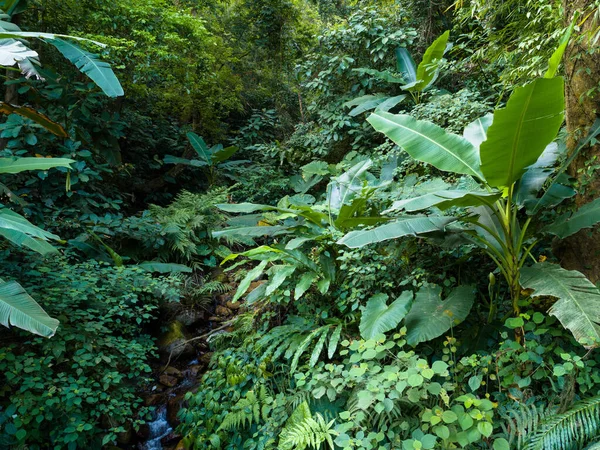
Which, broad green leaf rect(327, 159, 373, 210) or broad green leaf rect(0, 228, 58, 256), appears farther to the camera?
broad green leaf rect(327, 159, 373, 210)

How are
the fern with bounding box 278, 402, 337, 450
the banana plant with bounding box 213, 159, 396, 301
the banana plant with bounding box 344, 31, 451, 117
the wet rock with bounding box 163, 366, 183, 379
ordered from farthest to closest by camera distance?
the banana plant with bounding box 344, 31, 451, 117 → the wet rock with bounding box 163, 366, 183, 379 → the banana plant with bounding box 213, 159, 396, 301 → the fern with bounding box 278, 402, 337, 450

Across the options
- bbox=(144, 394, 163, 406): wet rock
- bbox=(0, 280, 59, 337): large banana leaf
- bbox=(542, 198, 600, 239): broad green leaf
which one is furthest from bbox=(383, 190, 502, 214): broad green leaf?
bbox=(144, 394, 163, 406): wet rock

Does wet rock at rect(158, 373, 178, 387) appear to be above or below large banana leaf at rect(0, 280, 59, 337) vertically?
below

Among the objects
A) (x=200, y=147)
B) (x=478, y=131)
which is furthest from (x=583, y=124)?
(x=200, y=147)

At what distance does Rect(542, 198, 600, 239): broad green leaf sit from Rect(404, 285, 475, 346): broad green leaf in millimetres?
741

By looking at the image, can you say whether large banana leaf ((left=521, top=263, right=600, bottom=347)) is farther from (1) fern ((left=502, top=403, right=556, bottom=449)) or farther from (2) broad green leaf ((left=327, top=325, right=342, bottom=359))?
(2) broad green leaf ((left=327, top=325, right=342, bottom=359))

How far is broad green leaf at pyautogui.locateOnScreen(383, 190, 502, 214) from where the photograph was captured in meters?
2.39

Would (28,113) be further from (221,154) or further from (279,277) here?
(221,154)

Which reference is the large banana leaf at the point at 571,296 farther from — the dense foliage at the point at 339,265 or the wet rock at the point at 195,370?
the wet rock at the point at 195,370

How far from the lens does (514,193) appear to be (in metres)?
2.65

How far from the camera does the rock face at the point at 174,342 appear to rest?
4.66 meters

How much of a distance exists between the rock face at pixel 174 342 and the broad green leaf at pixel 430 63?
533 cm

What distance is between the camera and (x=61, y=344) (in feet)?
10.6

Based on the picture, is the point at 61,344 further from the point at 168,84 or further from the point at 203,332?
the point at 168,84
